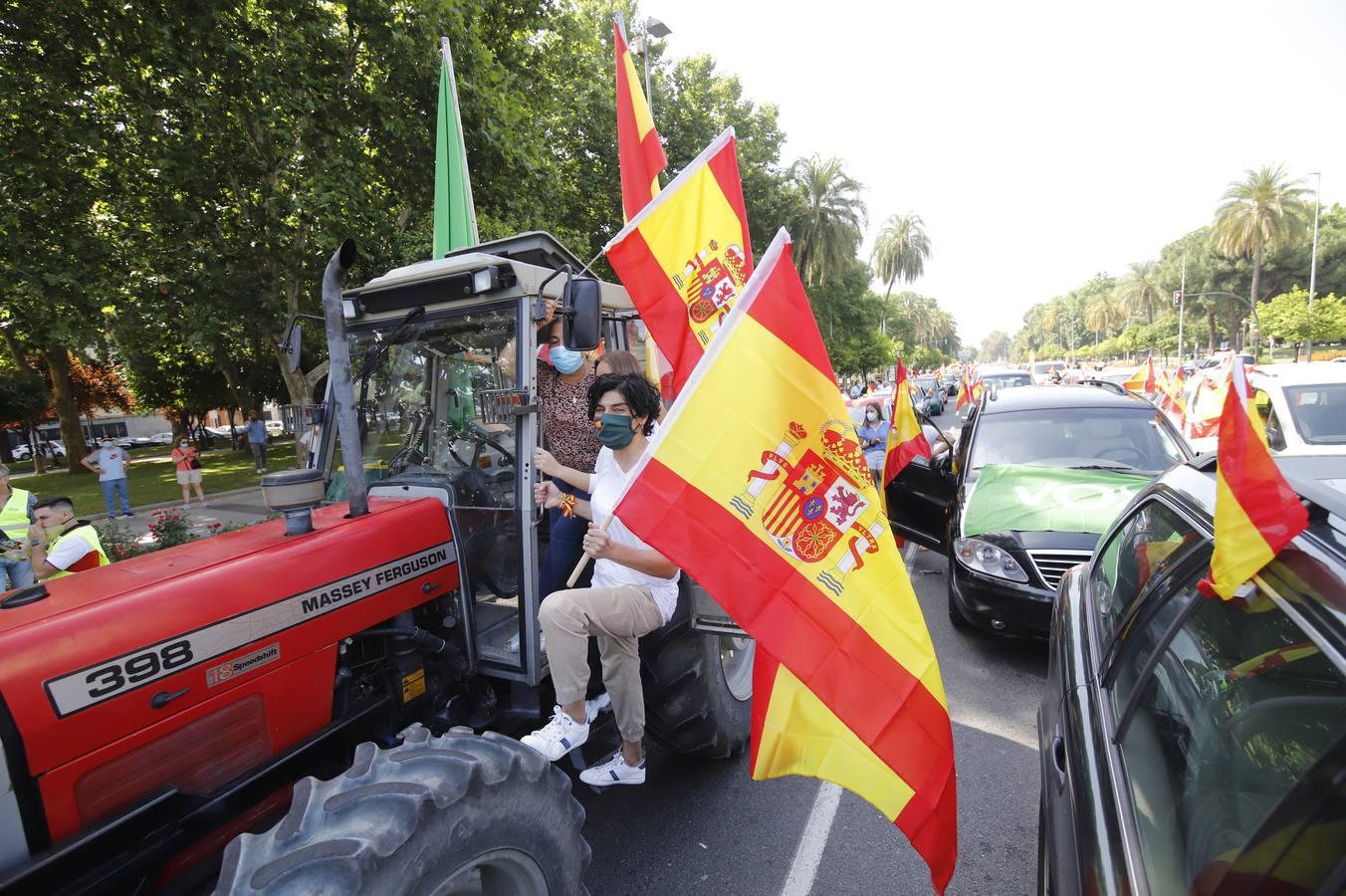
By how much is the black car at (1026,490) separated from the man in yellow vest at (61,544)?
5.23m

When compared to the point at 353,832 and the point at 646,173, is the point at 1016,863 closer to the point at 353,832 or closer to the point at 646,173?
the point at 353,832

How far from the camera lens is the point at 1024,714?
3.81 metres

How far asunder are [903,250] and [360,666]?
6575 cm

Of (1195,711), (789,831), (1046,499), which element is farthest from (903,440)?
(1195,711)

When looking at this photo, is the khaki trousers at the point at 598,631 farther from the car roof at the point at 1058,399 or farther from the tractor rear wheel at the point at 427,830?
the car roof at the point at 1058,399

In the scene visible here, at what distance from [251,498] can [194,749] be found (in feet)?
50.1

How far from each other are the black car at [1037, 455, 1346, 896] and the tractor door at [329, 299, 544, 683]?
2.01 metres

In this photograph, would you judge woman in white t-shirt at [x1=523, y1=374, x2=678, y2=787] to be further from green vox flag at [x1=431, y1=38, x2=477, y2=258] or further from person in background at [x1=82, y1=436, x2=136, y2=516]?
person in background at [x1=82, y1=436, x2=136, y2=516]

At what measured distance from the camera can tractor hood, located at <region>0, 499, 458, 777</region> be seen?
1.69 m

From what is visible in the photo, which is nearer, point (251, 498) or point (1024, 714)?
point (1024, 714)

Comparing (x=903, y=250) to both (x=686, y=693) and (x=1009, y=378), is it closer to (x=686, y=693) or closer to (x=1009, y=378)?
(x=1009, y=378)

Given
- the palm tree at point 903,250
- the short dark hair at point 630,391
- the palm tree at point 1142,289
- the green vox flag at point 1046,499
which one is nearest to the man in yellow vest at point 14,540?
the short dark hair at point 630,391

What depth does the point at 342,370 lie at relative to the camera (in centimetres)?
247

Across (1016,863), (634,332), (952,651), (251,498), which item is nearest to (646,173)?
(634,332)
